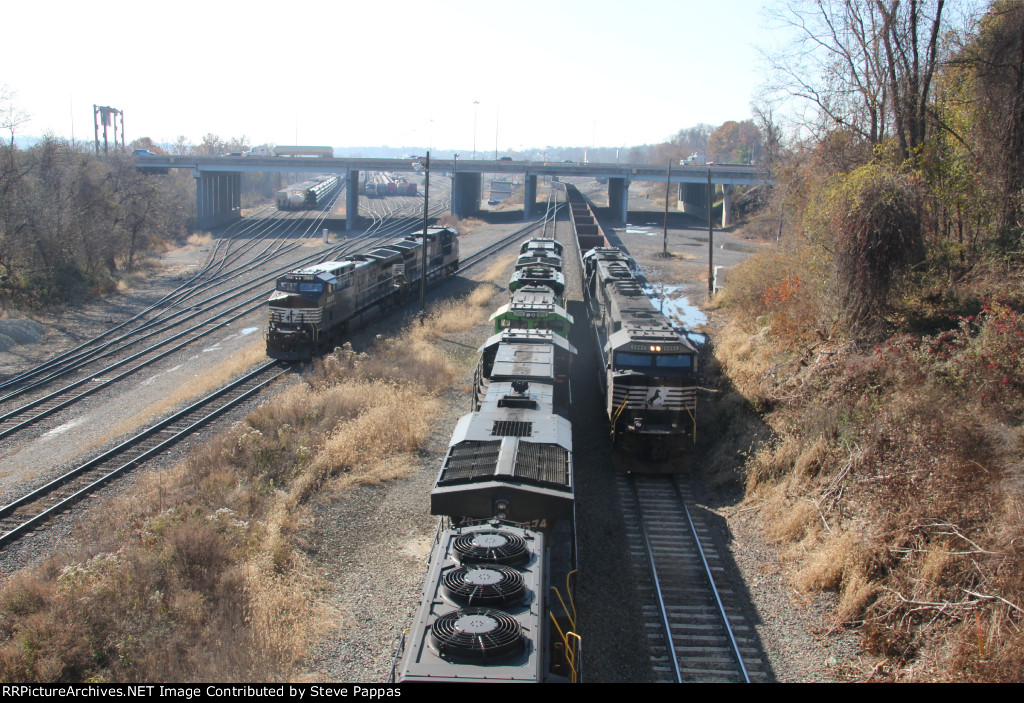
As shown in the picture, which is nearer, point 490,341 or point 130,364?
point 490,341

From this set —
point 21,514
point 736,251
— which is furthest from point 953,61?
point 736,251

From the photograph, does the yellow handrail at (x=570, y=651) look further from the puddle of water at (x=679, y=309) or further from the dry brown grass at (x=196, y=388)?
the puddle of water at (x=679, y=309)

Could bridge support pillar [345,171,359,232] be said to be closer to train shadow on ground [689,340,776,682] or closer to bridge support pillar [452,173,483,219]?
bridge support pillar [452,173,483,219]

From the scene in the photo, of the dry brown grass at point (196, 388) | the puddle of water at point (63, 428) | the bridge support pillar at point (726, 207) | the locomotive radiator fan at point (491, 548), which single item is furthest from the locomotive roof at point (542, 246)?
the bridge support pillar at point (726, 207)

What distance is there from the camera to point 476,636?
23.6ft

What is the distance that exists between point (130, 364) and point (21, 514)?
552 inches

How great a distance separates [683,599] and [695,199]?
88.4m

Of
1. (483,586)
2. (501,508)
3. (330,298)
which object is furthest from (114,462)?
(483,586)

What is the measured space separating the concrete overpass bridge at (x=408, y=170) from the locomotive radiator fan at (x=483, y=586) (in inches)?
2712

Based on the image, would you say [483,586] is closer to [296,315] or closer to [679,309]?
[296,315]

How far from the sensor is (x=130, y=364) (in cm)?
2834

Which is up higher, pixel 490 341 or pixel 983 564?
pixel 490 341

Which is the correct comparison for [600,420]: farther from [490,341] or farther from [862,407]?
[862,407]

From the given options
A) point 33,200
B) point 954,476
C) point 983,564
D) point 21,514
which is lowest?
point 21,514
